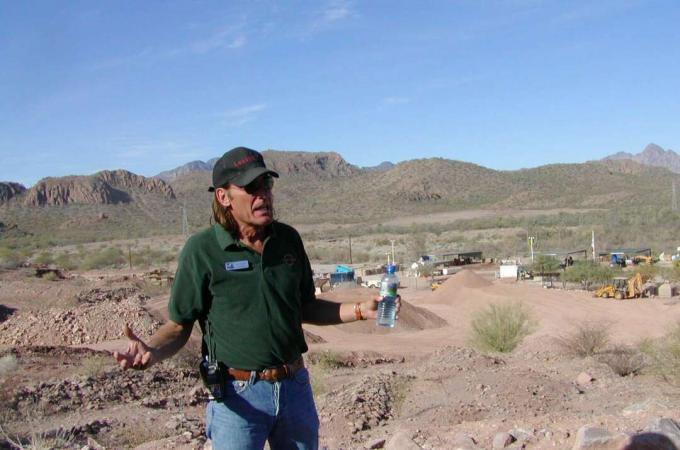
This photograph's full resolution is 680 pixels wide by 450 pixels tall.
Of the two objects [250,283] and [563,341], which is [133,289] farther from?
[250,283]

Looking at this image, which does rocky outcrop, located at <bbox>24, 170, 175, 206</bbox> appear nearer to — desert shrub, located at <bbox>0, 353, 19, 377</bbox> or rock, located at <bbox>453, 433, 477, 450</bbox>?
desert shrub, located at <bbox>0, 353, 19, 377</bbox>

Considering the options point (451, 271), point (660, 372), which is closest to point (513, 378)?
point (660, 372)

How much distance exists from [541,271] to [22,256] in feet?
125

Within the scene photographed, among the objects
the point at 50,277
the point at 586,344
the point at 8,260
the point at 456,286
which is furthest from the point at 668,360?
the point at 8,260

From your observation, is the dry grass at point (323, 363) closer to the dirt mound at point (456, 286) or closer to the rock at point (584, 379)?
the rock at point (584, 379)

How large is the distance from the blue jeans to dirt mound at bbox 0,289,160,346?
17.2 meters

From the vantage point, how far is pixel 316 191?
Answer: 378 ft

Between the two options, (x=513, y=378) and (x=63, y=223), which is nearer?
(x=513, y=378)

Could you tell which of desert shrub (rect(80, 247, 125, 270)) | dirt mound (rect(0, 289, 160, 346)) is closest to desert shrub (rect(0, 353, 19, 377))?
dirt mound (rect(0, 289, 160, 346))

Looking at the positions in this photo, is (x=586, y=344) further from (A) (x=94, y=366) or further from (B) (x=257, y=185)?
(B) (x=257, y=185)

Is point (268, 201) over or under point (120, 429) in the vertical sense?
over

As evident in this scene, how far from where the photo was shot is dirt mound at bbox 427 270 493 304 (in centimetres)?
3159

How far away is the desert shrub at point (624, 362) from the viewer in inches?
509

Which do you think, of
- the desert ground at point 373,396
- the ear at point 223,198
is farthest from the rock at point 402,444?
the ear at point 223,198
